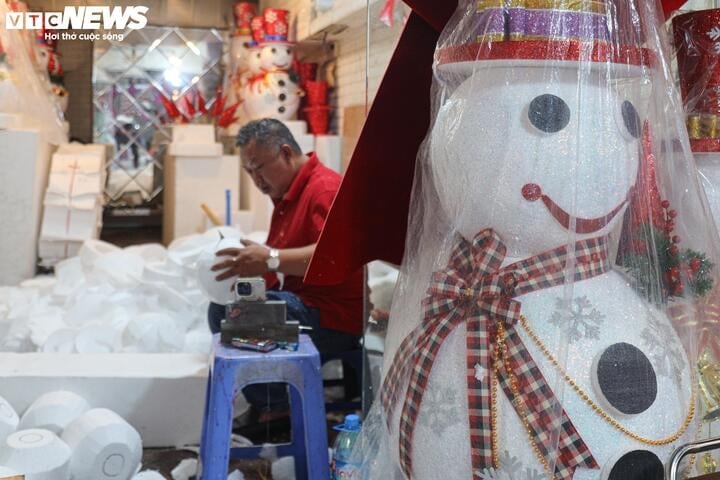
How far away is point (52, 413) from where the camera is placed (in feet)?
7.05

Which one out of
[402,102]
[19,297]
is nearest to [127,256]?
[19,297]

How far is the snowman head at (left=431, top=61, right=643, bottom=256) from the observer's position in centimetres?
116

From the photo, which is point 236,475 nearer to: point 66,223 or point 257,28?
point 66,223

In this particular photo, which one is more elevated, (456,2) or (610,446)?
(456,2)

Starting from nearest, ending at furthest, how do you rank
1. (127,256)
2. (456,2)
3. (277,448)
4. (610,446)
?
(610,446) → (456,2) → (277,448) → (127,256)

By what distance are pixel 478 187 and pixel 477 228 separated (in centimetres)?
6

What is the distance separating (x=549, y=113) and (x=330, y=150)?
6.43 feet

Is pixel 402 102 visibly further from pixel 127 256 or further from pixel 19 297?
pixel 127 256

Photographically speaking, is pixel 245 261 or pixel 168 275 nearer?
pixel 245 261

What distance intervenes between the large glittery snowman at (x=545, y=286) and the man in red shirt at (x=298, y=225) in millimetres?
1135

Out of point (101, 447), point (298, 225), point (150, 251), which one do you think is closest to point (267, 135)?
point (298, 225)

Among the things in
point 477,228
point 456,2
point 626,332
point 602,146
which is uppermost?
point 456,2

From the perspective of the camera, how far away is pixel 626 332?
117cm

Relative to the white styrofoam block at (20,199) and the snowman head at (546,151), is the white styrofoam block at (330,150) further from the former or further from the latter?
the snowman head at (546,151)
